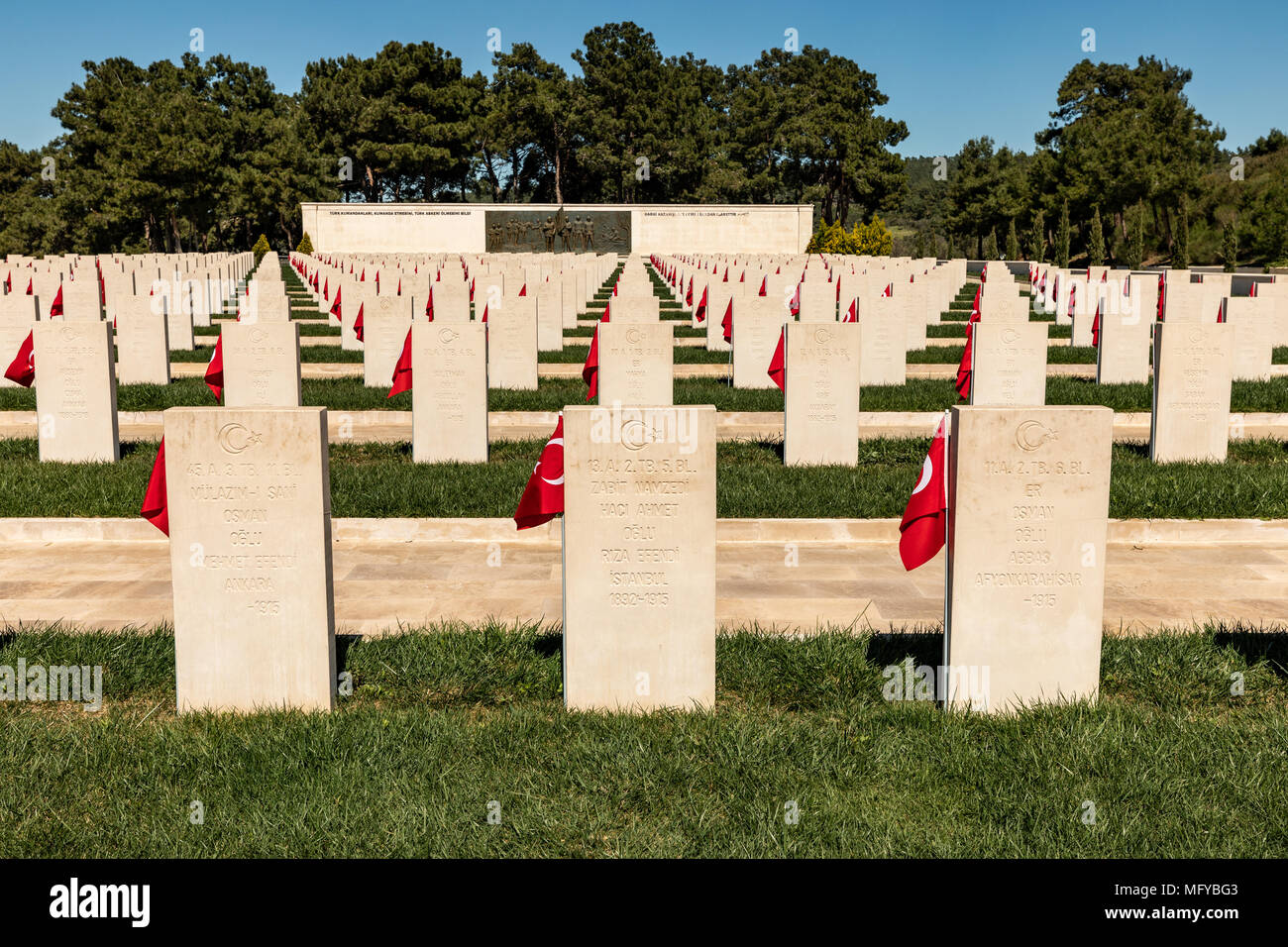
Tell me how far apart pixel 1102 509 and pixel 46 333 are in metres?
9.63

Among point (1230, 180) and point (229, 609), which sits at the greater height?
point (1230, 180)

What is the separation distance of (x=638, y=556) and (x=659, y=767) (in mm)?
1016

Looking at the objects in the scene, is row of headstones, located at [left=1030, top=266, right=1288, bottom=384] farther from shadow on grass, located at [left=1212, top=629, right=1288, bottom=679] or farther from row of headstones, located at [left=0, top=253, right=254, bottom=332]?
row of headstones, located at [left=0, top=253, right=254, bottom=332]

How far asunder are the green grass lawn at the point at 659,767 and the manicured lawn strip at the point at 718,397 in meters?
7.96

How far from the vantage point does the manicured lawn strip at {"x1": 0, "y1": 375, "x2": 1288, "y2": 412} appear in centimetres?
1354

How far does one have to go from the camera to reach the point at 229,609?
5.28 m

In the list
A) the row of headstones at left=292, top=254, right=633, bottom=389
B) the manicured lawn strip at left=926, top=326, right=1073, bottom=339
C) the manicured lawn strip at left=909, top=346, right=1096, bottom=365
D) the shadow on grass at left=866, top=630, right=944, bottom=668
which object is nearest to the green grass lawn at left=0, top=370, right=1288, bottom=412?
the row of headstones at left=292, top=254, right=633, bottom=389

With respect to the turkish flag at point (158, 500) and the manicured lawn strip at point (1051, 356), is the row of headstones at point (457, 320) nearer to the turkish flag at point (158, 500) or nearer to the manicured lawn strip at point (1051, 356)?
the manicured lawn strip at point (1051, 356)

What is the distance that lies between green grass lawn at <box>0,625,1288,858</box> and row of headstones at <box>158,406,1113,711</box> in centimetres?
20

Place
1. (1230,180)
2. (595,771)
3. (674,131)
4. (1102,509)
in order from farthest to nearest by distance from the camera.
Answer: (674,131)
(1230,180)
(1102,509)
(595,771)

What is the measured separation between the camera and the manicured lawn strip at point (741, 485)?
8969 millimetres
